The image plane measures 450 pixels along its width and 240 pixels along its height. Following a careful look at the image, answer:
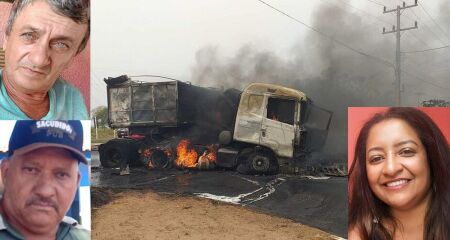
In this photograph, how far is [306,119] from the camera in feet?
10.5

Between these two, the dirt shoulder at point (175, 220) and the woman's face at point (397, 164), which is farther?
the woman's face at point (397, 164)

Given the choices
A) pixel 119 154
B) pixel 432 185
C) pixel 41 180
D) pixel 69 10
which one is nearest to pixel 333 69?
pixel 432 185

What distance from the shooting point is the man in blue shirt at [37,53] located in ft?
9.12

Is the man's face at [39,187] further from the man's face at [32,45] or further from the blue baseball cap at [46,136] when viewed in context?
the man's face at [32,45]

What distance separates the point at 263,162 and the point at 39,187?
4.98ft

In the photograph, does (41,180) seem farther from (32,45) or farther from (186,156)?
(186,156)

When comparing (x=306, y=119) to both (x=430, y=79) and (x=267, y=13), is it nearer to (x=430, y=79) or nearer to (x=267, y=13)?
(x=267, y=13)

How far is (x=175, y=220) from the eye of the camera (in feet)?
10.0

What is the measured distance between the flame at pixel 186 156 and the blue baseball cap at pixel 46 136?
0.65 metres

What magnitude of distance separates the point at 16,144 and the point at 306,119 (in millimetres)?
1958

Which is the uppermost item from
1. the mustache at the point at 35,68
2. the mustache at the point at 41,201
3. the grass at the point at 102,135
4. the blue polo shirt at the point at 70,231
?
the mustache at the point at 35,68

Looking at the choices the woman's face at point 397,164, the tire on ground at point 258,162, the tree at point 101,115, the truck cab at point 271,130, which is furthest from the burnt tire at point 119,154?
the woman's face at point 397,164

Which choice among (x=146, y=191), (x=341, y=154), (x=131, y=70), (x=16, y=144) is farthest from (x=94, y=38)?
(x=341, y=154)

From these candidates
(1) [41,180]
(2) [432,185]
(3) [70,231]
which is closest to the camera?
(1) [41,180]
